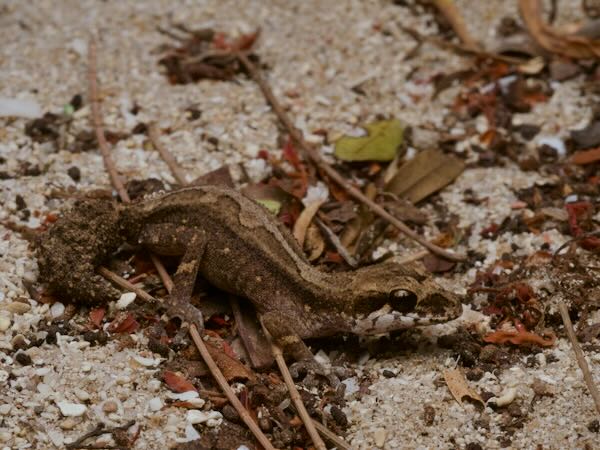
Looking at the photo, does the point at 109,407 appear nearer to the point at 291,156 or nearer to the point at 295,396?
the point at 295,396

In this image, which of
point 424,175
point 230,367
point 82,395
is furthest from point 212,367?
point 424,175

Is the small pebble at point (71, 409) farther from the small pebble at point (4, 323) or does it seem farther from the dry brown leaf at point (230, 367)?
the dry brown leaf at point (230, 367)

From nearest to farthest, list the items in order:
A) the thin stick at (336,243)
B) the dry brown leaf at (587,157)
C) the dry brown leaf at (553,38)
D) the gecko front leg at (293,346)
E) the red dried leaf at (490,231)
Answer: the gecko front leg at (293,346)
the thin stick at (336,243)
the red dried leaf at (490,231)
the dry brown leaf at (587,157)
the dry brown leaf at (553,38)

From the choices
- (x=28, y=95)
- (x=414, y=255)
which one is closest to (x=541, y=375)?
(x=414, y=255)

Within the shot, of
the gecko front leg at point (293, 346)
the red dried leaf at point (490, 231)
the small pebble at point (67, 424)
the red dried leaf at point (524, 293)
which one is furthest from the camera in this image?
the red dried leaf at point (490, 231)

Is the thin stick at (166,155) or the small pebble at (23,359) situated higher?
the thin stick at (166,155)

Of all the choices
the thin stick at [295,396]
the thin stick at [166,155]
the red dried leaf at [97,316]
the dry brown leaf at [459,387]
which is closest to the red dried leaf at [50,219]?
the red dried leaf at [97,316]

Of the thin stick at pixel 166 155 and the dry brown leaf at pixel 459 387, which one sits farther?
the thin stick at pixel 166 155

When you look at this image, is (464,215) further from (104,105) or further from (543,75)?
(104,105)
